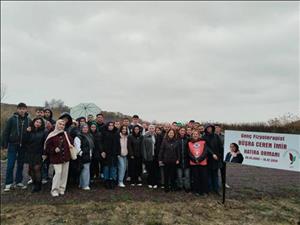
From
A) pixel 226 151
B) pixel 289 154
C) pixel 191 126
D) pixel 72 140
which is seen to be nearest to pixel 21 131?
pixel 72 140

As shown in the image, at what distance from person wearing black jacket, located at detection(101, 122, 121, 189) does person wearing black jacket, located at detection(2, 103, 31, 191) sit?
2.07 m

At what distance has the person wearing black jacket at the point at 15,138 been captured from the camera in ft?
23.9

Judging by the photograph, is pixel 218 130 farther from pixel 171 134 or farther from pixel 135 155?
pixel 135 155

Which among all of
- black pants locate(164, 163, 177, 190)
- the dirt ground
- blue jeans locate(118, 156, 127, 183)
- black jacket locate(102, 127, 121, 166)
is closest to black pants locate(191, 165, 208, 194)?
the dirt ground

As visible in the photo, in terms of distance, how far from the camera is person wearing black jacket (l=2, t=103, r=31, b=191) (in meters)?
7.30

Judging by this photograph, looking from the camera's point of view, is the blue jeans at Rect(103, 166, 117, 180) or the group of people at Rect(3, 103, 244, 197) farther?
the blue jeans at Rect(103, 166, 117, 180)

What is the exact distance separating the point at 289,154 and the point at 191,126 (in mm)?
2650

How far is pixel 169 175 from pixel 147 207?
1566mm

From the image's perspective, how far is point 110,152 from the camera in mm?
7680

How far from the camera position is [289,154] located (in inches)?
248

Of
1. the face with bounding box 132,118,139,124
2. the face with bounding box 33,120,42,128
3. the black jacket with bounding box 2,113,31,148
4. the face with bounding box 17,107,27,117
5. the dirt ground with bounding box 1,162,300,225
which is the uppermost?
the face with bounding box 17,107,27,117

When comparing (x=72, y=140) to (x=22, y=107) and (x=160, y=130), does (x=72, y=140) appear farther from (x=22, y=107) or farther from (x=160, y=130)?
(x=160, y=130)

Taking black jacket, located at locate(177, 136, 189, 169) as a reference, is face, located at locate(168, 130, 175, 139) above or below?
above

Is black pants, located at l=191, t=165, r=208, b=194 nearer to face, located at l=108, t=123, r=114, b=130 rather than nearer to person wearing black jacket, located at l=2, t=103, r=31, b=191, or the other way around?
face, located at l=108, t=123, r=114, b=130
